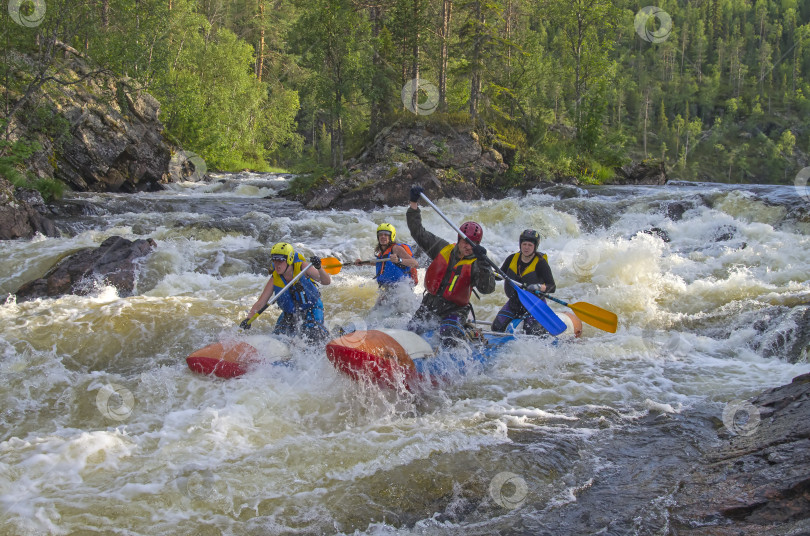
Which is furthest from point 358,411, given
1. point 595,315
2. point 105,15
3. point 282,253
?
point 105,15

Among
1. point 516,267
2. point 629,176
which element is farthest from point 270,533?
point 629,176

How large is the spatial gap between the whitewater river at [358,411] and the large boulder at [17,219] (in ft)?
2.09

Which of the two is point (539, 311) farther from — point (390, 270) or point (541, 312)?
point (390, 270)

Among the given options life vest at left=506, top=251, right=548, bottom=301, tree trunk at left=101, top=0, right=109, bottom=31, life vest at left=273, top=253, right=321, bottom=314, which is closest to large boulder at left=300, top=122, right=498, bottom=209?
life vest at left=506, top=251, right=548, bottom=301

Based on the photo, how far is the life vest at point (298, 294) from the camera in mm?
6316

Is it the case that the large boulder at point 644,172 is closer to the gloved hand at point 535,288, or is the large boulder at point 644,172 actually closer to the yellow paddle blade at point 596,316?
the yellow paddle blade at point 596,316

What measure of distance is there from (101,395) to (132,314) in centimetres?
248

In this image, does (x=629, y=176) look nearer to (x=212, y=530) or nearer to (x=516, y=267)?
(x=516, y=267)

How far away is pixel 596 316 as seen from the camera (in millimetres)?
6457

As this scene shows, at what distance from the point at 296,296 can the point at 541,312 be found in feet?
8.99

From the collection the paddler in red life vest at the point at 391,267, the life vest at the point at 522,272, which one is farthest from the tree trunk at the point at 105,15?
the life vest at the point at 522,272

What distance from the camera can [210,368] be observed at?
5594mm

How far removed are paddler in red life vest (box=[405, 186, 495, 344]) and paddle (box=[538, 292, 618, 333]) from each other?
0.99m

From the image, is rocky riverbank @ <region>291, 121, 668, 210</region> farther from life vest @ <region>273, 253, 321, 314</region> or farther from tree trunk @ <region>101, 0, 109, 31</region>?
tree trunk @ <region>101, 0, 109, 31</region>
